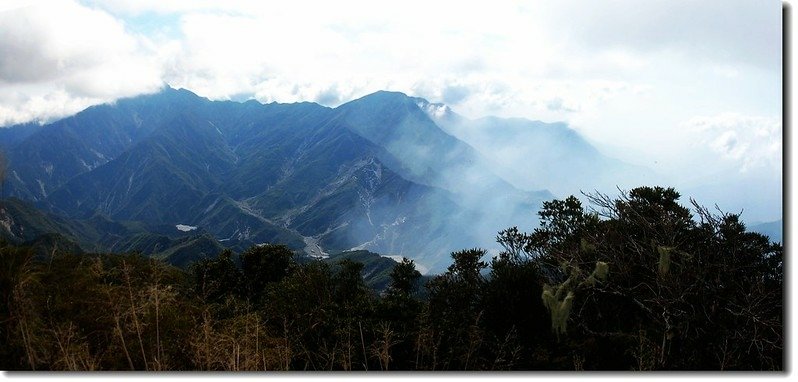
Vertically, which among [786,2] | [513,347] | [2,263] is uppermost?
[786,2]

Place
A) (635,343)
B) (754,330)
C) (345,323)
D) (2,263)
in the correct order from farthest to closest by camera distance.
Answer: (345,323) < (635,343) < (754,330) < (2,263)

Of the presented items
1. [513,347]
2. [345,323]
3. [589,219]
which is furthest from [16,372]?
[589,219]

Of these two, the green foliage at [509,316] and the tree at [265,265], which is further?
the tree at [265,265]

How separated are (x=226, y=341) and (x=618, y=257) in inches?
218

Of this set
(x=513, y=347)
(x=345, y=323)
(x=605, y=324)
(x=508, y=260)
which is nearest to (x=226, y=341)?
(x=345, y=323)

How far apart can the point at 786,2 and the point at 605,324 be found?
4605mm

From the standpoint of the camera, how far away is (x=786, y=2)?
595 centimetres

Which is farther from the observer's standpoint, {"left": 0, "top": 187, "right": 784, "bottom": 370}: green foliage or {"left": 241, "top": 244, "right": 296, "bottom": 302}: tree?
{"left": 241, "top": 244, "right": 296, "bottom": 302}: tree

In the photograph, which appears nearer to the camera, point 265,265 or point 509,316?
point 509,316

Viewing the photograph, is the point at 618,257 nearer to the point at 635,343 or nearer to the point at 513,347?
the point at 635,343

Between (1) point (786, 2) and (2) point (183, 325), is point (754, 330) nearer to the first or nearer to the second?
(1) point (786, 2)

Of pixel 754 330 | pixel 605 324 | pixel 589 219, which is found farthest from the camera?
pixel 589 219

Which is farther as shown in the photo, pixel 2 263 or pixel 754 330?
pixel 754 330

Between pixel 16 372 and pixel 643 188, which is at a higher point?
pixel 643 188
